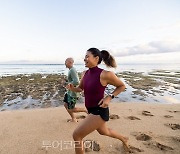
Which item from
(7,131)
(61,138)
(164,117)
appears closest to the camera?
(61,138)

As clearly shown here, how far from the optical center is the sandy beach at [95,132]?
477 cm

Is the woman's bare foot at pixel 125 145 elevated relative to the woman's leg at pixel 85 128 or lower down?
lower down

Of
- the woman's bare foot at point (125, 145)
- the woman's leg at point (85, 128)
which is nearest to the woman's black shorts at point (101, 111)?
the woman's leg at point (85, 128)

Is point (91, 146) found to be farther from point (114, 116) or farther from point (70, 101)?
point (114, 116)

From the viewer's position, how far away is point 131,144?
4953 millimetres

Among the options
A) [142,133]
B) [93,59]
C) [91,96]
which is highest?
[93,59]

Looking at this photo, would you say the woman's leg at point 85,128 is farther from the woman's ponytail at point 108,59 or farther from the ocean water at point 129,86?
the ocean water at point 129,86

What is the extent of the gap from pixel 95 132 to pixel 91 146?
0.89 meters

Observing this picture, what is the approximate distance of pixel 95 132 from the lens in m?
5.70

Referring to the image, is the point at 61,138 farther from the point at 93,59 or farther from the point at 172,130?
the point at 172,130

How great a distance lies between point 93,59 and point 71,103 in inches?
121

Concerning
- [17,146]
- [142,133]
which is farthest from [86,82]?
[142,133]

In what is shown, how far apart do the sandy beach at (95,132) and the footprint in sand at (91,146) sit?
0.03 m

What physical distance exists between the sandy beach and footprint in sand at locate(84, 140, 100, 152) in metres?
0.03
